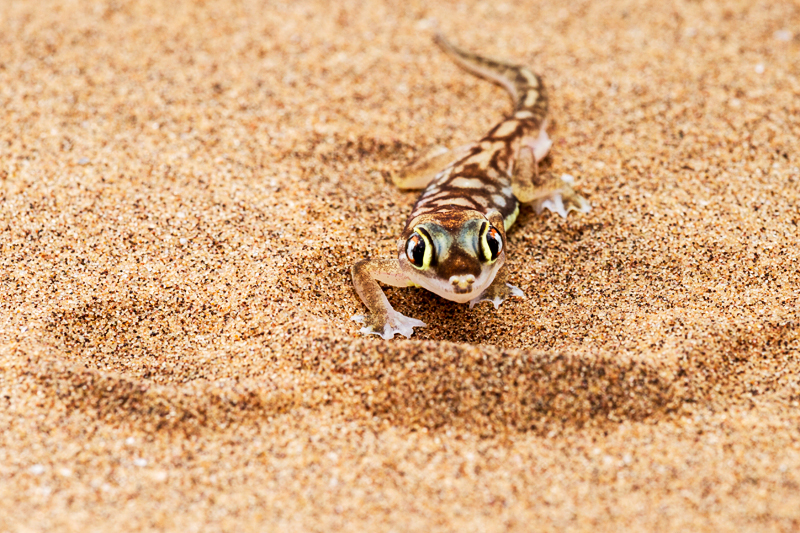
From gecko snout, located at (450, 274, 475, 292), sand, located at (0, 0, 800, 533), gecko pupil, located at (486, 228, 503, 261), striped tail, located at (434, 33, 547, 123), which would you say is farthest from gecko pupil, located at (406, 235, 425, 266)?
striped tail, located at (434, 33, 547, 123)

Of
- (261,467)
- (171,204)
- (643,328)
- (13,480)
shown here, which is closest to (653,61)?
(643,328)

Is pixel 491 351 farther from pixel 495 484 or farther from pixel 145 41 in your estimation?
pixel 145 41

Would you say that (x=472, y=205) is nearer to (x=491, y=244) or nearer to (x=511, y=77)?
(x=491, y=244)

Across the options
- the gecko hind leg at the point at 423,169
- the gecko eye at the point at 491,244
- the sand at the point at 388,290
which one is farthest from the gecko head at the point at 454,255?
the gecko hind leg at the point at 423,169

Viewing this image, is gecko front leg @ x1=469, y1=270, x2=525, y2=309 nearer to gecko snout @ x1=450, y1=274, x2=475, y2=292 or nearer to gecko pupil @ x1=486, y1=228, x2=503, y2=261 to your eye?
gecko pupil @ x1=486, y1=228, x2=503, y2=261

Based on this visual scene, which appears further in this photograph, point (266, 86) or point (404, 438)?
point (266, 86)

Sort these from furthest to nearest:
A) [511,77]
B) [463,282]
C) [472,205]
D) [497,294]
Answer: [511,77] → [472,205] → [497,294] → [463,282]

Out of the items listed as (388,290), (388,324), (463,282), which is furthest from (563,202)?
(388,324)
